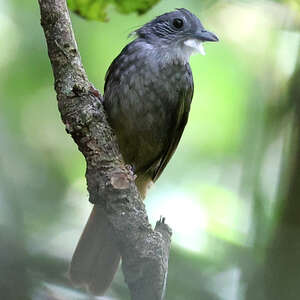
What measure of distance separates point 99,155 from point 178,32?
1.23m

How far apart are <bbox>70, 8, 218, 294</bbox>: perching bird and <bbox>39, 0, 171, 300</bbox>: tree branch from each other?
54 centimetres

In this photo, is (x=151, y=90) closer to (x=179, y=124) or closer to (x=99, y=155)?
(x=179, y=124)

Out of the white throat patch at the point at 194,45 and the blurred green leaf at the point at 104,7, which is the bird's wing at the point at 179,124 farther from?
the blurred green leaf at the point at 104,7

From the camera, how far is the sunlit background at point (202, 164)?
183cm

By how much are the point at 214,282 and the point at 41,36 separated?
89.6 inches

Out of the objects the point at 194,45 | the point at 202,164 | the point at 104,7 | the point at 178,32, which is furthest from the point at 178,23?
the point at 202,164

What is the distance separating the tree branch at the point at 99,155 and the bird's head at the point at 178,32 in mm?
933

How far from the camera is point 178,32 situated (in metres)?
3.30

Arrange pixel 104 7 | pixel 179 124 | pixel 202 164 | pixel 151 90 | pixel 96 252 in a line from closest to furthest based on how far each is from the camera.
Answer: pixel 104 7 < pixel 96 252 < pixel 151 90 < pixel 179 124 < pixel 202 164

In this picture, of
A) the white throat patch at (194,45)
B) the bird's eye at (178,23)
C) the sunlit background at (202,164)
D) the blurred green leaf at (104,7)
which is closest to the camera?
the sunlit background at (202,164)

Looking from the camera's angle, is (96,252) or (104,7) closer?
(104,7)

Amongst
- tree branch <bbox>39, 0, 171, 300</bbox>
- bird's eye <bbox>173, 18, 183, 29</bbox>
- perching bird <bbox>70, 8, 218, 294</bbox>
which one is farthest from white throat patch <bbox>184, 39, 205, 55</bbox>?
tree branch <bbox>39, 0, 171, 300</bbox>

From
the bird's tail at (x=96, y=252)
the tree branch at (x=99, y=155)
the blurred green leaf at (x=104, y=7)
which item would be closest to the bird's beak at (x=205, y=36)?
the blurred green leaf at (x=104, y=7)

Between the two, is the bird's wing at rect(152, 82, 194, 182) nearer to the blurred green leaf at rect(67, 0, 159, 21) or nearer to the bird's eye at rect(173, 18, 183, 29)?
the bird's eye at rect(173, 18, 183, 29)
